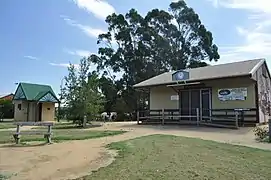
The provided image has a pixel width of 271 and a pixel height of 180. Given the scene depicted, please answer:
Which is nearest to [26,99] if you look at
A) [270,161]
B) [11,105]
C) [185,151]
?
[11,105]

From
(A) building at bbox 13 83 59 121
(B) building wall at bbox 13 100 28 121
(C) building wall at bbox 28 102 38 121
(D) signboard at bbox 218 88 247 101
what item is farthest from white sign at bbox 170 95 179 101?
(B) building wall at bbox 13 100 28 121

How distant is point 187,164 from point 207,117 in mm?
12506

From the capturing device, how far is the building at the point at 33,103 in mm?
32875

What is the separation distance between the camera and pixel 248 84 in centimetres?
1761

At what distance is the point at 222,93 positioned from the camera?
61.3 ft

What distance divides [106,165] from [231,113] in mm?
13279

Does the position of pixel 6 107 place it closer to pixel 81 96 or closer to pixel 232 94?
pixel 81 96

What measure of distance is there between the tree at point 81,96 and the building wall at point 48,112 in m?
13.7

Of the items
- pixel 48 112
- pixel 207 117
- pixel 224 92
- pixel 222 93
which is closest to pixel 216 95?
pixel 222 93

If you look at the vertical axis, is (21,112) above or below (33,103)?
below

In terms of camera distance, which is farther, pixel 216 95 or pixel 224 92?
pixel 216 95

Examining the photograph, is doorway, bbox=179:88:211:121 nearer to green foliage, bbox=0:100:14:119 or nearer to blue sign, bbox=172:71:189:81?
blue sign, bbox=172:71:189:81

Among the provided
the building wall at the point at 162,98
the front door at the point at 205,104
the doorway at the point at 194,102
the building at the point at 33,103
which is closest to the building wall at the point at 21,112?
the building at the point at 33,103

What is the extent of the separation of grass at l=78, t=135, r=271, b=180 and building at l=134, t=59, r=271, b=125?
9.32 metres
